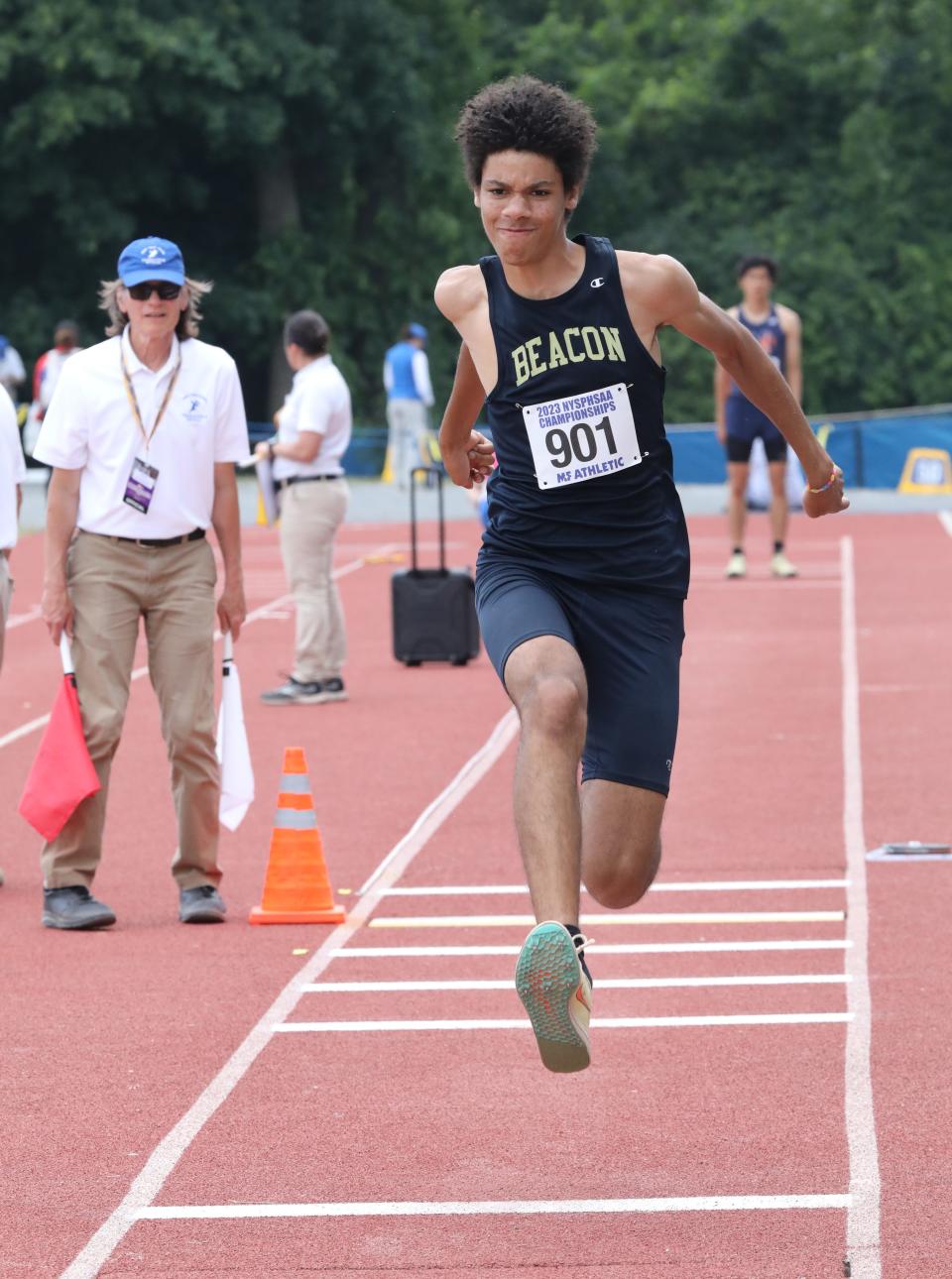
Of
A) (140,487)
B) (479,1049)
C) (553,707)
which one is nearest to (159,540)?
(140,487)

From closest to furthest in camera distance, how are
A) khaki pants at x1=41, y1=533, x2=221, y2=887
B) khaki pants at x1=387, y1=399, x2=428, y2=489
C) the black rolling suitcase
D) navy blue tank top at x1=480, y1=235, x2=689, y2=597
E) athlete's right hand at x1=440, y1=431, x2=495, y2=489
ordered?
navy blue tank top at x1=480, y1=235, x2=689, y2=597 < athlete's right hand at x1=440, y1=431, x2=495, y2=489 < khaki pants at x1=41, y1=533, x2=221, y2=887 < the black rolling suitcase < khaki pants at x1=387, y1=399, x2=428, y2=489

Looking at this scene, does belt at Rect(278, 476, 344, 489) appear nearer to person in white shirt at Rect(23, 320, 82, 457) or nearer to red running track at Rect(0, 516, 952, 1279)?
red running track at Rect(0, 516, 952, 1279)

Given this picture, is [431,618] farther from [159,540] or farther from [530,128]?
[530,128]

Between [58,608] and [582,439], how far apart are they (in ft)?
10.1

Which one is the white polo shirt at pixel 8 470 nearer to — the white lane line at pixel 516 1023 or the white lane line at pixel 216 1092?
the white lane line at pixel 216 1092

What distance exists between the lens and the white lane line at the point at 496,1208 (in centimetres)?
472

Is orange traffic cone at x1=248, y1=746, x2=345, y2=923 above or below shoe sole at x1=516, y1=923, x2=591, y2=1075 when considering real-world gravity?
below

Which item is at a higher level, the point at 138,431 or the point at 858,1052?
the point at 138,431

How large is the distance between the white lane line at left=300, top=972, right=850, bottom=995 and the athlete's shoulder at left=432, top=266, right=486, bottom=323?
238cm

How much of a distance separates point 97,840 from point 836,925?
2470 mm

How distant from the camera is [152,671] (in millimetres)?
7898

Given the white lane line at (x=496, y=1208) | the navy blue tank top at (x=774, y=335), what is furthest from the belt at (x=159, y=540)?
the navy blue tank top at (x=774, y=335)

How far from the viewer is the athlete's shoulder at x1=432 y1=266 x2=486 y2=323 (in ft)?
16.8

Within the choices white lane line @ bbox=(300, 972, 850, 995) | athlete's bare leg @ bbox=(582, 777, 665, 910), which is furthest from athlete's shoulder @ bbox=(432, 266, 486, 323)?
white lane line @ bbox=(300, 972, 850, 995)
